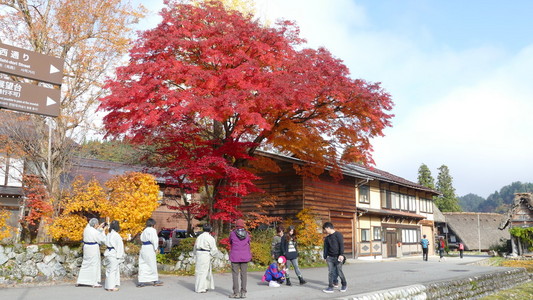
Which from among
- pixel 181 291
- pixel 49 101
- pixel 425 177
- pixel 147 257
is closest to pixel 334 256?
pixel 181 291

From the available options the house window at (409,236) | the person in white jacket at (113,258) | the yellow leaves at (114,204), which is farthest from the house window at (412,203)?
the person in white jacket at (113,258)

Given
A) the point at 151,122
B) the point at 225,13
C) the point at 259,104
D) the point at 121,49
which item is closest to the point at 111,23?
the point at 121,49

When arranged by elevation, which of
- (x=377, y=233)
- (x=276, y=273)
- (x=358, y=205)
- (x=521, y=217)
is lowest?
(x=276, y=273)

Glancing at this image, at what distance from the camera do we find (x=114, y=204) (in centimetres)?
1320

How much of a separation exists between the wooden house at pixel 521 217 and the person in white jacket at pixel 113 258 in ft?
91.8

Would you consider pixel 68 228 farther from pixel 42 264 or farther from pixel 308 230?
pixel 308 230

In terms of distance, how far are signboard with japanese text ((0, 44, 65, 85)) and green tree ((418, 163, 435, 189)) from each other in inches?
2123

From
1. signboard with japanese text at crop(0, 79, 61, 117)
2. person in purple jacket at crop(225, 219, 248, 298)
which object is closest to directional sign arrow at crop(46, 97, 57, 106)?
signboard with japanese text at crop(0, 79, 61, 117)

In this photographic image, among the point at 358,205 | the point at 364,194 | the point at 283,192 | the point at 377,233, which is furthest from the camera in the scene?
the point at 377,233

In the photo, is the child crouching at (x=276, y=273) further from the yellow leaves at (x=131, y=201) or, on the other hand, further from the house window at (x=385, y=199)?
the house window at (x=385, y=199)

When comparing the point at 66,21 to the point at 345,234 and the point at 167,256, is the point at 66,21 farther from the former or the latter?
the point at 345,234

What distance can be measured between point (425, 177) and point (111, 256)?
52.4 m

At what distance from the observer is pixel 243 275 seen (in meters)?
9.62

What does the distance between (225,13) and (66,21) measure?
19.4ft
